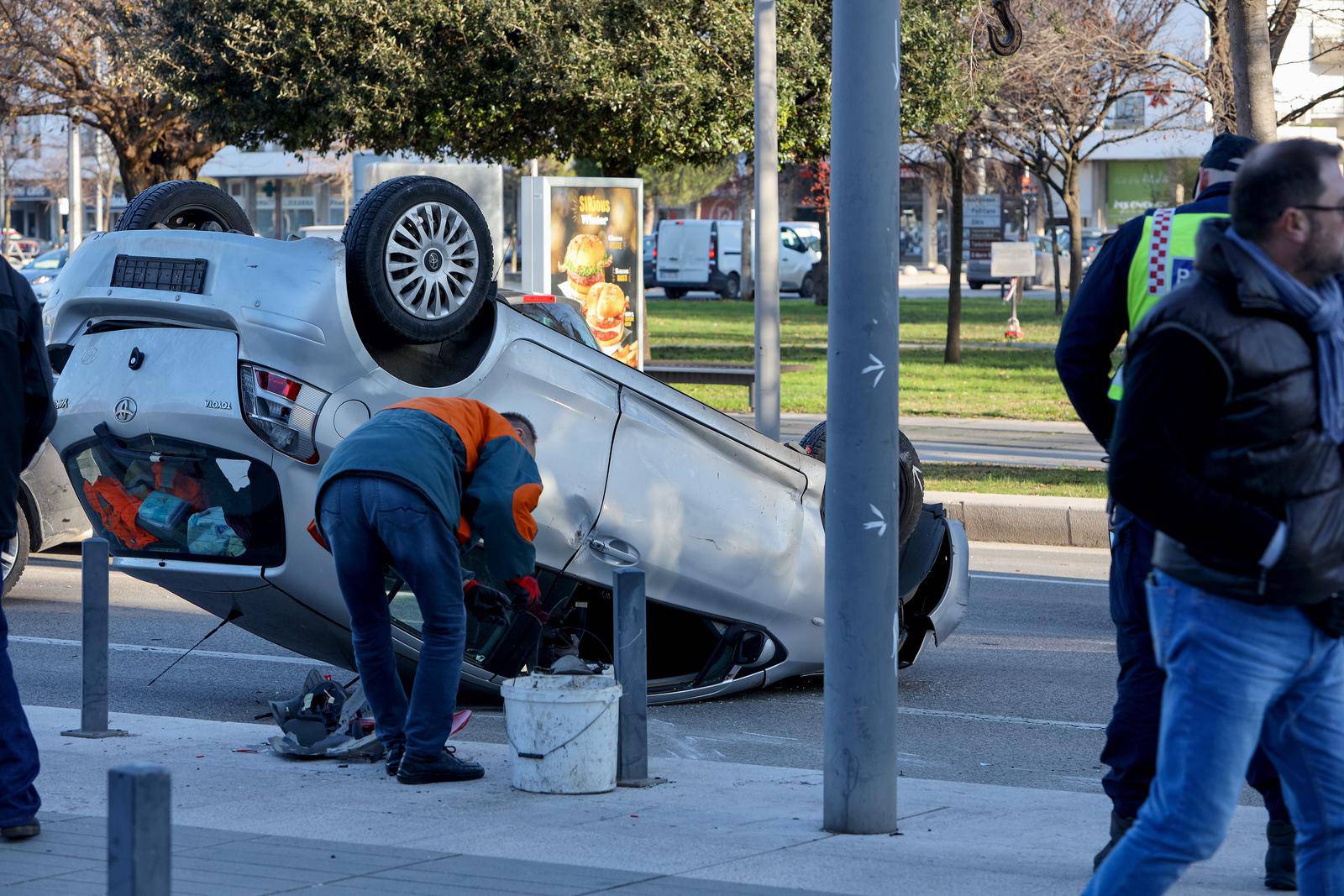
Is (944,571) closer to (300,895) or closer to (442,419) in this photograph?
(442,419)

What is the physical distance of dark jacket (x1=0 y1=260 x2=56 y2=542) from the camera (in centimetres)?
480

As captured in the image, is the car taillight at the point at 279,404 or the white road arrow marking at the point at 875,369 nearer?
the white road arrow marking at the point at 875,369

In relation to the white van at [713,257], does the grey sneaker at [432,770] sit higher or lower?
lower

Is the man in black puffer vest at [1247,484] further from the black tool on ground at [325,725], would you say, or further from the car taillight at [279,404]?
the car taillight at [279,404]

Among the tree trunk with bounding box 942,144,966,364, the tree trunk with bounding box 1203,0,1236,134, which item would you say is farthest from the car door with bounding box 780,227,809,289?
the tree trunk with bounding box 1203,0,1236,134

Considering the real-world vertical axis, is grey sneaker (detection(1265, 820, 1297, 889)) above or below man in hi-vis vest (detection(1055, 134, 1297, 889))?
below

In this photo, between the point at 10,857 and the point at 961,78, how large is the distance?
57.2 ft

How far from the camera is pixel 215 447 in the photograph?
21.0 feet

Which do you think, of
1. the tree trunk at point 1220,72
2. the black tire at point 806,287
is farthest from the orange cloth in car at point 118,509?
the black tire at point 806,287

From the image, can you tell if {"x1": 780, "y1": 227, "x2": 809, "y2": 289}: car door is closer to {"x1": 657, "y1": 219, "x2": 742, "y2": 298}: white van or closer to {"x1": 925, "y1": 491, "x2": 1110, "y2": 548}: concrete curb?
{"x1": 657, "y1": 219, "x2": 742, "y2": 298}: white van

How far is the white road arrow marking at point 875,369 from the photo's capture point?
501 centimetres

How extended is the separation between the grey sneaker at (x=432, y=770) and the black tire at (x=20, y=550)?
16.5 feet

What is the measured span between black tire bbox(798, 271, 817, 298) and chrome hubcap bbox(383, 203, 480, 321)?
1680 inches

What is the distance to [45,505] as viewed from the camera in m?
10.4
